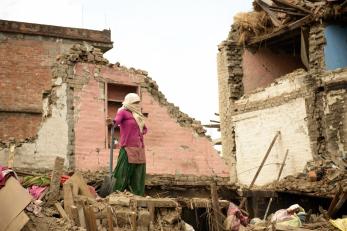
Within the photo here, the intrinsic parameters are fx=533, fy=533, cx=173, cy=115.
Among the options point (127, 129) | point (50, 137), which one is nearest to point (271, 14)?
point (50, 137)

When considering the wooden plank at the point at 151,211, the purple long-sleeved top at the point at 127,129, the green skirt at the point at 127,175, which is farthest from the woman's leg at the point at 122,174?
the wooden plank at the point at 151,211

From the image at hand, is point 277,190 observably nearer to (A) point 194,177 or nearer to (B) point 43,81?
(A) point 194,177

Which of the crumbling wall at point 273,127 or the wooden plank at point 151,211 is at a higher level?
the crumbling wall at point 273,127

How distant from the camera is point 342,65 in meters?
15.1

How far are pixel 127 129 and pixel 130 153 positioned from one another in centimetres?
43

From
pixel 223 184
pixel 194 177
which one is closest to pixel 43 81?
pixel 194 177

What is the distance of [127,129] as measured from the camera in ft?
30.4

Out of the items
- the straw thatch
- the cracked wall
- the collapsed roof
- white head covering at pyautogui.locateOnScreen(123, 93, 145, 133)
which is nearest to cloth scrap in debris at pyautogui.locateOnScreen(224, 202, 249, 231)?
white head covering at pyautogui.locateOnScreen(123, 93, 145, 133)

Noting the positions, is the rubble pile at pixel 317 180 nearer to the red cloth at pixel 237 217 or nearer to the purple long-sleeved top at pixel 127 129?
the red cloth at pixel 237 217

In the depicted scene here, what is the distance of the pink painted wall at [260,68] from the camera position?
681 inches

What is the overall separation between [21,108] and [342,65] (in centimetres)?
1122

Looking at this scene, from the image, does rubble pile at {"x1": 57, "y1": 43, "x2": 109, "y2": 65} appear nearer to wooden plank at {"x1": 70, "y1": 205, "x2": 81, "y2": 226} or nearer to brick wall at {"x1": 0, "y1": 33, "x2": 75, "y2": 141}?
wooden plank at {"x1": 70, "y1": 205, "x2": 81, "y2": 226}

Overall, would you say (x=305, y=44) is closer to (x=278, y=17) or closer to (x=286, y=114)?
(x=278, y=17)

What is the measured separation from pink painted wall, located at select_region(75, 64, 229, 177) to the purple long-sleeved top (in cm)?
326
